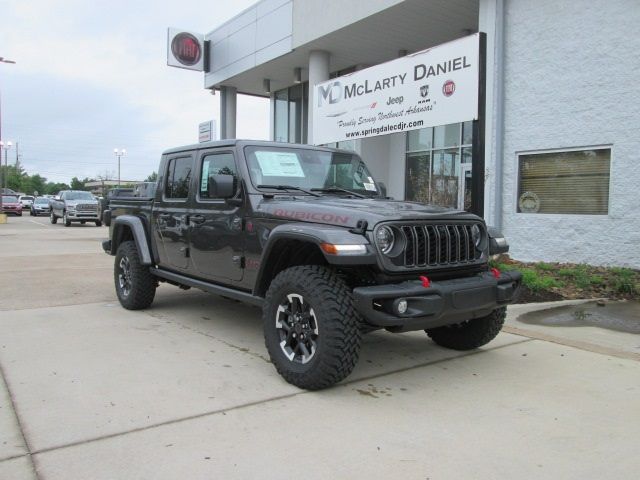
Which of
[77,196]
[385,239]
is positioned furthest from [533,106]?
[77,196]

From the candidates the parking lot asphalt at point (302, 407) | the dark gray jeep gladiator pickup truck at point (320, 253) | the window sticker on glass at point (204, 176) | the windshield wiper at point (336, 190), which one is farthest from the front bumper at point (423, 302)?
the window sticker on glass at point (204, 176)

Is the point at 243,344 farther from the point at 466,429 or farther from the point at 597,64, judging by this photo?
the point at 597,64

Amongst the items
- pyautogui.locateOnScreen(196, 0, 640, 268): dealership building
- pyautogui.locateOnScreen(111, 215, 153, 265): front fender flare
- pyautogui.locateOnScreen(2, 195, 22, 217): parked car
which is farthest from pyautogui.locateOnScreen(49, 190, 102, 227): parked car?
pyautogui.locateOnScreen(111, 215, 153, 265): front fender flare

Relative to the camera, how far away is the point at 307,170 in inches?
204

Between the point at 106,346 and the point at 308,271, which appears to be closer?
the point at 308,271

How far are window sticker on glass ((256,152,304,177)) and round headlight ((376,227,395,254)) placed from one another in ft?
4.95

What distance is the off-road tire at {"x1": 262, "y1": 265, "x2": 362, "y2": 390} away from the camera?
145 inches

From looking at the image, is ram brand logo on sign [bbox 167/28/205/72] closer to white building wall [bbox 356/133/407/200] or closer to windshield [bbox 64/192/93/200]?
white building wall [bbox 356/133/407/200]

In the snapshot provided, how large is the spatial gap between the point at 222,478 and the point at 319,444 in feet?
2.02

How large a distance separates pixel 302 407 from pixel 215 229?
6.85 feet

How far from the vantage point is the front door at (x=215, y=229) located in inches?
192

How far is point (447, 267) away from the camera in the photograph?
13.5 ft

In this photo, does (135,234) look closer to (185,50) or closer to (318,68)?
(318,68)

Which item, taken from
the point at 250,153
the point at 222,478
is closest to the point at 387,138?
the point at 250,153
